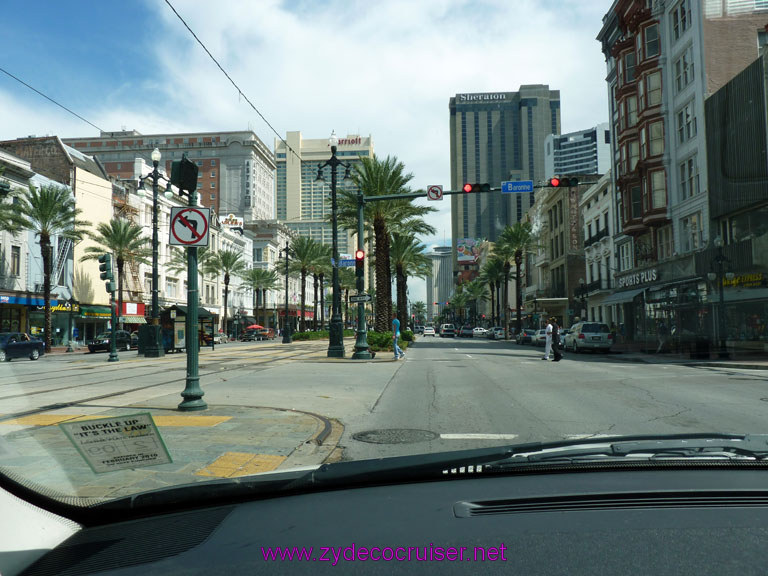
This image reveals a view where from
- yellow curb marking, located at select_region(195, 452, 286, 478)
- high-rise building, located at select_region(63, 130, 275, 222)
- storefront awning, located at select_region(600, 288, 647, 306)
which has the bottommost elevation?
yellow curb marking, located at select_region(195, 452, 286, 478)

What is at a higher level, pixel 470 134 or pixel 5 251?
pixel 470 134

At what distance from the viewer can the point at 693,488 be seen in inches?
83.7

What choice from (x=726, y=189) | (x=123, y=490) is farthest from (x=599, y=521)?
(x=726, y=189)

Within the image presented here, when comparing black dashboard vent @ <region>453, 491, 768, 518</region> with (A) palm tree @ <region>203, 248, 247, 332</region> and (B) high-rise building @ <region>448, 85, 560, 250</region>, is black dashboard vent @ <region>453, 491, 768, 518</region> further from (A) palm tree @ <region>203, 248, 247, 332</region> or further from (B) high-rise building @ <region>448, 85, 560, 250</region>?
(B) high-rise building @ <region>448, 85, 560, 250</region>

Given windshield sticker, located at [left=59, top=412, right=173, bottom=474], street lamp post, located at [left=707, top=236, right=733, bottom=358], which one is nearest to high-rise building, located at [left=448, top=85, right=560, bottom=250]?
street lamp post, located at [left=707, top=236, right=733, bottom=358]

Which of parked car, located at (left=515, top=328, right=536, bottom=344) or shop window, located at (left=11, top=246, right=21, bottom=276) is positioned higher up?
shop window, located at (left=11, top=246, right=21, bottom=276)

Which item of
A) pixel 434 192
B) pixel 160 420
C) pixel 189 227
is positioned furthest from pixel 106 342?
pixel 160 420

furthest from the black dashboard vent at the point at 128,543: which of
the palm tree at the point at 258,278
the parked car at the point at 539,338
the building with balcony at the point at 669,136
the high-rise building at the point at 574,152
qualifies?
the high-rise building at the point at 574,152

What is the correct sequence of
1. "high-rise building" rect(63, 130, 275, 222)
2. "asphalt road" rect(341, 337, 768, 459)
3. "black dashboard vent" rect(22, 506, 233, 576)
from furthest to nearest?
1. "high-rise building" rect(63, 130, 275, 222)
2. "asphalt road" rect(341, 337, 768, 459)
3. "black dashboard vent" rect(22, 506, 233, 576)

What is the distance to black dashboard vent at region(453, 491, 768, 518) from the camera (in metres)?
1.98

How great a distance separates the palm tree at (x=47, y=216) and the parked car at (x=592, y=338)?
103 ft

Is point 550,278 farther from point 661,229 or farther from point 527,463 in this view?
point 527,463

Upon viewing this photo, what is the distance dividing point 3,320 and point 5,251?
4424 mm

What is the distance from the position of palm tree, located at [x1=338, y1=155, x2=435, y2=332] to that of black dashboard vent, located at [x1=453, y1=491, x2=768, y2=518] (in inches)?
1068
